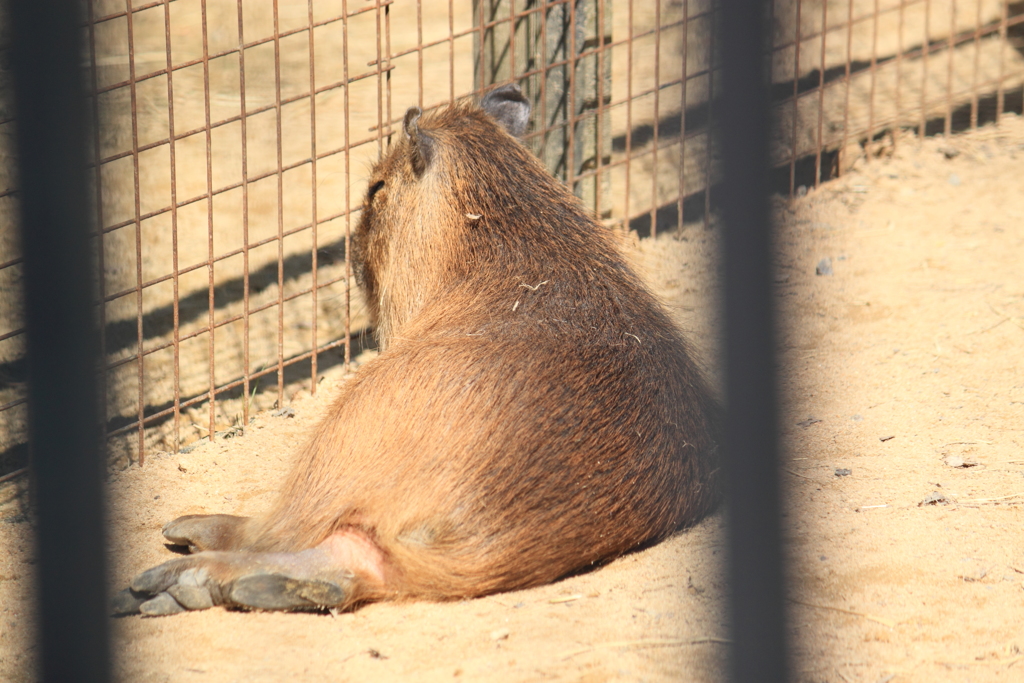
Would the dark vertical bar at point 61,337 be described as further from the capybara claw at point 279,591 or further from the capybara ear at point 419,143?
the capybara ear at point 419,143

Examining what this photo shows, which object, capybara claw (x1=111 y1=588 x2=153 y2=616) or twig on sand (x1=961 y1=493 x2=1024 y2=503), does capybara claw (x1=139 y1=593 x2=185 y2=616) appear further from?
twig on sand (x1=961 y1=493 x2=1024 y2=503)

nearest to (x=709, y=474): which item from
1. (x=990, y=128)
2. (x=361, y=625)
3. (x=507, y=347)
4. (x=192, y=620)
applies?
(x=507, y=347)

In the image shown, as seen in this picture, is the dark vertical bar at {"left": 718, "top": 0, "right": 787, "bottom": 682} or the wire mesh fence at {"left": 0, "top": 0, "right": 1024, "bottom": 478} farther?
the wire mesh fence at {"left": 0, "top": 0, "right": 1024, "bottom": 478}

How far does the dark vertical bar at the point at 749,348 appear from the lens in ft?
4.38

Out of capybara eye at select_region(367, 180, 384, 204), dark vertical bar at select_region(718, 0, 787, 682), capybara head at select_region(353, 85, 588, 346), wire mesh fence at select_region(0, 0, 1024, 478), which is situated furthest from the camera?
wire mesh fence at select_region(0, 0, 1024, 478)

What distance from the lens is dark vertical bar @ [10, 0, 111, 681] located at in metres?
1.42

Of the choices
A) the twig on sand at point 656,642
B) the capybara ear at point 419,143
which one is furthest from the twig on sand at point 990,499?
the capybara ear at point 419,143

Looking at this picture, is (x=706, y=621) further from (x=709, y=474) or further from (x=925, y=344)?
Result: (x=925, y=344)

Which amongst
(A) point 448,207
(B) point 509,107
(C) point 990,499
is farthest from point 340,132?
(C) point 990,499

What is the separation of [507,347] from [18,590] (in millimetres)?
1479

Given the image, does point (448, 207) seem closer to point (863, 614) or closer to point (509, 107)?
point (509, 107)

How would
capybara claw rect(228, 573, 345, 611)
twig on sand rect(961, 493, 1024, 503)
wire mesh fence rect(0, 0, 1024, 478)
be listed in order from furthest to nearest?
wire mesh fence rect(0, 0, 1024, 478) → twig on sand rect(961, 493, 1024, 503) → capybara claw rect(228, 573, 345, 611)

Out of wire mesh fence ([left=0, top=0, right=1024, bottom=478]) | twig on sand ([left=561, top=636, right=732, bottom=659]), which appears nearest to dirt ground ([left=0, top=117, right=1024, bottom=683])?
twig on sand ([left=561, top=636, right=732, bottom=659])

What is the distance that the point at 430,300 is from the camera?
125 inches
